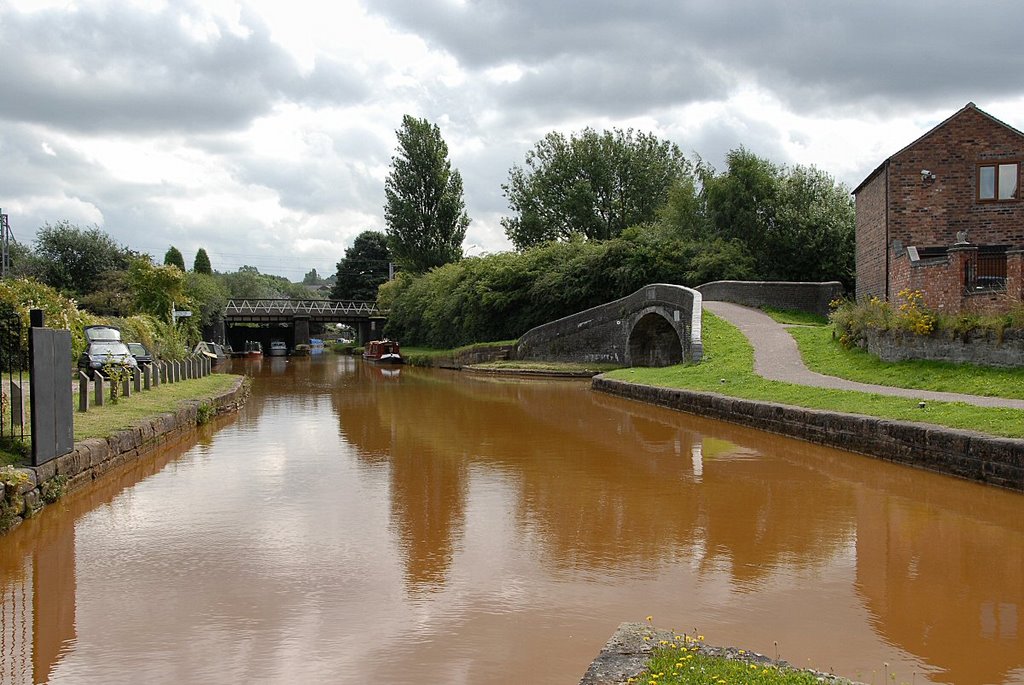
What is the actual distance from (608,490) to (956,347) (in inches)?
335

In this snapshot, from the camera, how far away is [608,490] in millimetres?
9609

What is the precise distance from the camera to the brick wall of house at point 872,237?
78.1 feet

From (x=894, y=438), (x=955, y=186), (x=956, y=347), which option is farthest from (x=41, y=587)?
(x=955, y=186)

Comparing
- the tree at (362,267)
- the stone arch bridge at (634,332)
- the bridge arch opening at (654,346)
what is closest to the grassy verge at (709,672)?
the stone arch bridge at (634,332)

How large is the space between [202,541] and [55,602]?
163cm

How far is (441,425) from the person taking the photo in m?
16.2

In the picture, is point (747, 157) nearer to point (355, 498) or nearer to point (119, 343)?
point (119, 343)

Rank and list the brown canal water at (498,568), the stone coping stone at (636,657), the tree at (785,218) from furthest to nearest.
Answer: the tree at (785,218) < the brown canal water at (498,568) < the stone coping stone at (636,657)

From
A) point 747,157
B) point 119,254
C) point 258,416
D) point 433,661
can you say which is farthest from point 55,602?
point 119,254

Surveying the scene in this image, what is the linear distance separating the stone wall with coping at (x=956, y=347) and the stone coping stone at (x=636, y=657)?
37.6ft

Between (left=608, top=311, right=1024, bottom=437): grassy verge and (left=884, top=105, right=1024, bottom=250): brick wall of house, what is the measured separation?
5.56 metres

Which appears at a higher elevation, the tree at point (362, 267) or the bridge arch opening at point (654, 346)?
the tree at point (362, 267)

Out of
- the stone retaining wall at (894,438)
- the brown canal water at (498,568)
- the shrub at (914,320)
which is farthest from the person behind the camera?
the shrub at (914,320)

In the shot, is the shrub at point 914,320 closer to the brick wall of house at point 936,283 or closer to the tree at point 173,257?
the brick wall of house at point 936,283
